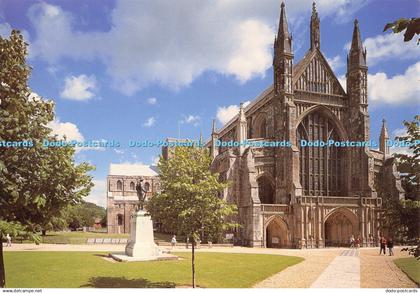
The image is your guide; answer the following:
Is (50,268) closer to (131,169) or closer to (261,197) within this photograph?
(261,197)

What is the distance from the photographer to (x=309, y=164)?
162ft

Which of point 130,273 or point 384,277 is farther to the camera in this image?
point 384,277

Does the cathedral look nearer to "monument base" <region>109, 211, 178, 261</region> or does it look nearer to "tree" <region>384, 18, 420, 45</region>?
"monument base" <region>109, 211, 178, 261</region>

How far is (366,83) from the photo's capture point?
50.2 metres

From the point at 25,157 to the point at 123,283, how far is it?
26.5ft

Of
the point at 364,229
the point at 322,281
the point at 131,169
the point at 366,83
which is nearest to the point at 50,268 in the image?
the point at 322,281

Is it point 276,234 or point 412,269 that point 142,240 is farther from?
point 276,234

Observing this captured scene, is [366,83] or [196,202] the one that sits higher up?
[366,83]

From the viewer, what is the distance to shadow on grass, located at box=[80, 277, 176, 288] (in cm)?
1641

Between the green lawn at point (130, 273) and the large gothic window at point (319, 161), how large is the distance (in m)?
25.6

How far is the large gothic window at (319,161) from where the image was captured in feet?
161

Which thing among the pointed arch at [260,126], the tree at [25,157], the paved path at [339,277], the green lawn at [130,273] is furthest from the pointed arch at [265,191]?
the tree at [25,157]

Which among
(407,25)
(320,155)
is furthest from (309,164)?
(407,25)

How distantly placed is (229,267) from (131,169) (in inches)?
2701
